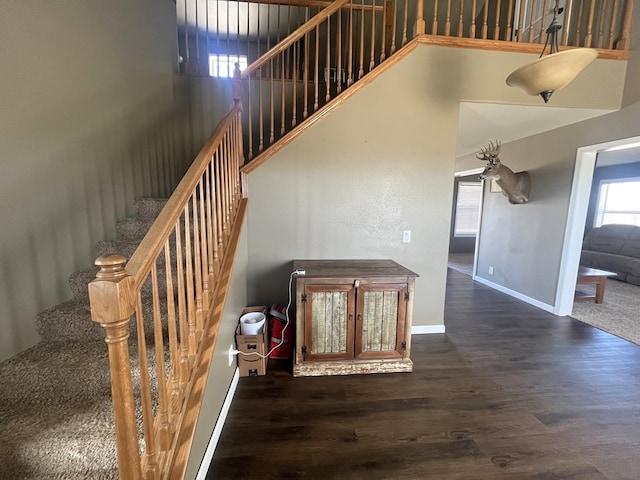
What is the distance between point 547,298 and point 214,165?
434 centimetres

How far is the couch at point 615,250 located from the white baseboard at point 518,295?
2.70 meters

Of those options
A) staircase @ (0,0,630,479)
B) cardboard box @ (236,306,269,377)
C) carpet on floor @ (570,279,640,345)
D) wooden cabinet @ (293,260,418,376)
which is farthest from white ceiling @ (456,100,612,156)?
cardboard box @ (236,306,269,377)

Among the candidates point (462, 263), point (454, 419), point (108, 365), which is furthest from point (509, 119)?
point (108, 365)

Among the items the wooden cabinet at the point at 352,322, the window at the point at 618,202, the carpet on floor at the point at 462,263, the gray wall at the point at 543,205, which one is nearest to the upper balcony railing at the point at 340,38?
the gray wall at the point at 543,205

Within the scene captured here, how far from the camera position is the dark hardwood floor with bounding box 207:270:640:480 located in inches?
60.1

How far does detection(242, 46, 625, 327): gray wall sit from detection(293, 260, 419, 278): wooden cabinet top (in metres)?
0.15

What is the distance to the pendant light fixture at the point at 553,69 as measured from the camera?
4.91ft

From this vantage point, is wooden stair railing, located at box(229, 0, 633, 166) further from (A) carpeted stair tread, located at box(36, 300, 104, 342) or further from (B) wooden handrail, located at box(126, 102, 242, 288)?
(A) carpeted stair tread, located at box(36, 300, 104, 342)

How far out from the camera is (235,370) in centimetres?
221

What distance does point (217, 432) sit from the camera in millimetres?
1677

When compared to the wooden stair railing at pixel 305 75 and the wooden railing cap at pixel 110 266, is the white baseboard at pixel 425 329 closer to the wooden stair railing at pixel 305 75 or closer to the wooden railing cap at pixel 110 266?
the wooden stair railing at pixel 305 75

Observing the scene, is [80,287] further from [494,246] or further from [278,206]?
[494,246]

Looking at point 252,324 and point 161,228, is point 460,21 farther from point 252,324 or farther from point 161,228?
point 252,324

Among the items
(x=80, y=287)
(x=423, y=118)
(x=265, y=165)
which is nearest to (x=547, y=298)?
(x=423, y=118)
